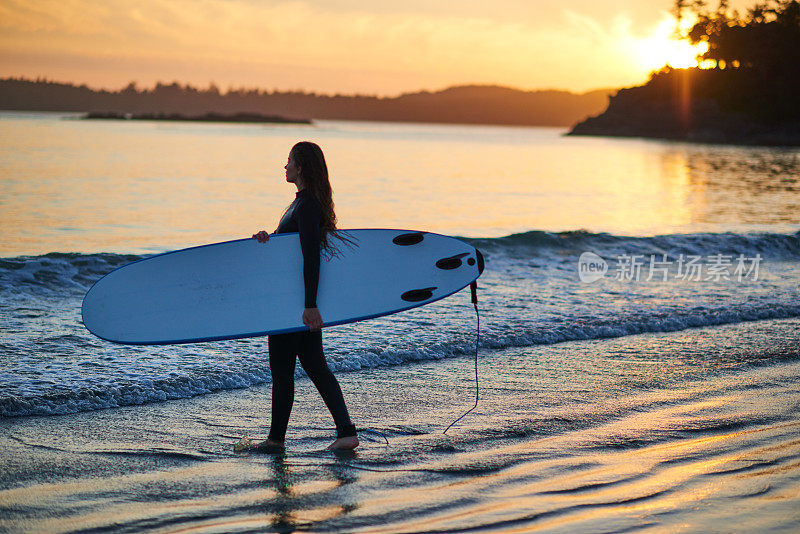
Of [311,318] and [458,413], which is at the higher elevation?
[311,318]

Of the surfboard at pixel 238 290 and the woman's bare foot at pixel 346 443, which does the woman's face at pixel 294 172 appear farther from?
the woman's bare foot at pixel 346 443

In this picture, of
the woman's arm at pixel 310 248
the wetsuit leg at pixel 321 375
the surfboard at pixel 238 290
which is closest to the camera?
the woman's arm at pixel 310 248

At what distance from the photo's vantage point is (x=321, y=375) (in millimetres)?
3768

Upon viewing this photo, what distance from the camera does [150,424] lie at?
4371 millimetres

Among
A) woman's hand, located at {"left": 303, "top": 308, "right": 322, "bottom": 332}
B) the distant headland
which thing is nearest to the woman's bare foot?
woman's hand, located at {"left": 303, "top": 308, "right": 322, "bottom": 332}

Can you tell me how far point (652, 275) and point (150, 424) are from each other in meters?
8.67

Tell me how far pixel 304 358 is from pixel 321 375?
123 mm

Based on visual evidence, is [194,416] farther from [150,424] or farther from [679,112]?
[679,112]

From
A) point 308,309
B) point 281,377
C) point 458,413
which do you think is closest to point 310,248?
point 308,309

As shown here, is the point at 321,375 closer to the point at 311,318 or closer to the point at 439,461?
the point at 311,318

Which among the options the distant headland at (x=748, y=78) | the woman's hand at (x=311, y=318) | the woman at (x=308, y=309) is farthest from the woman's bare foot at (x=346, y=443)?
the distant headland at (x=748, y=78)

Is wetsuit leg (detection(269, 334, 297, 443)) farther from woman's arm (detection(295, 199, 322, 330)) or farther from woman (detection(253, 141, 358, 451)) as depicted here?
woman's arm (detection(295, 199, 322, 330))

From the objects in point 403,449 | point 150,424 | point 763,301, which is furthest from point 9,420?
point 763,301

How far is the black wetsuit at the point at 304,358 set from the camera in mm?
3576
